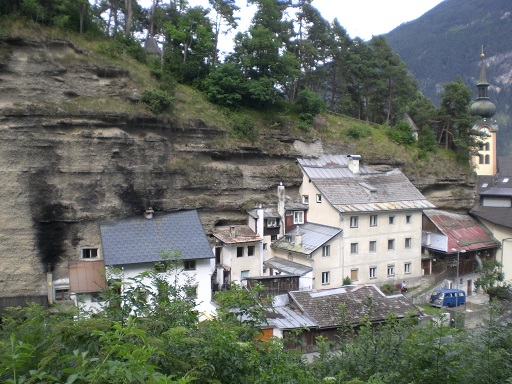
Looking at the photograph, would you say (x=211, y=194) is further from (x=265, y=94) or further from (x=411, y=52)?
(x=411, y=52)

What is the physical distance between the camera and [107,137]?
27547 millimetres

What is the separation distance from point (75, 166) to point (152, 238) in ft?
20.1

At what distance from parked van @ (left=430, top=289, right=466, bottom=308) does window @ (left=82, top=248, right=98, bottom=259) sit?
20803mm

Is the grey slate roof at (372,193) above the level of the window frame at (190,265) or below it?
above

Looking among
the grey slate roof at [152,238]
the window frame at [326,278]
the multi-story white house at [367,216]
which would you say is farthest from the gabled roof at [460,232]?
the grey slate roof at [152,238]

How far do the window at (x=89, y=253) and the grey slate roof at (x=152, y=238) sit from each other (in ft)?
5.15

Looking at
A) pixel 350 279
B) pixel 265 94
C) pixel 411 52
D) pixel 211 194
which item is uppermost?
pixel 411 52

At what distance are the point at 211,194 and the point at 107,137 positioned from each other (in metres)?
7.36

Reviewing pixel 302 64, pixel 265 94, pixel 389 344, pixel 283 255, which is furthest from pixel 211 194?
pixel 389 344

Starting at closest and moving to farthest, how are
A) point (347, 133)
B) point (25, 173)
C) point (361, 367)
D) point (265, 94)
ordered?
point (361, 367) → point (25, 173) → point (265, 94) → point (347, 133)

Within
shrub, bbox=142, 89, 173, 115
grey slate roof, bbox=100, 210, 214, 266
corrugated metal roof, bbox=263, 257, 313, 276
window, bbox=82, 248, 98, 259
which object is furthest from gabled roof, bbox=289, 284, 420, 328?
shrub, bbox=142, 89, 173, 115

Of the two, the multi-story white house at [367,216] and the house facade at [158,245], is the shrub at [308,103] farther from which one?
the house facade at [158,245]

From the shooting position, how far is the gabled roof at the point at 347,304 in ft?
71.3

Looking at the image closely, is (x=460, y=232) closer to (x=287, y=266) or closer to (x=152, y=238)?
(x=287, y=266)
